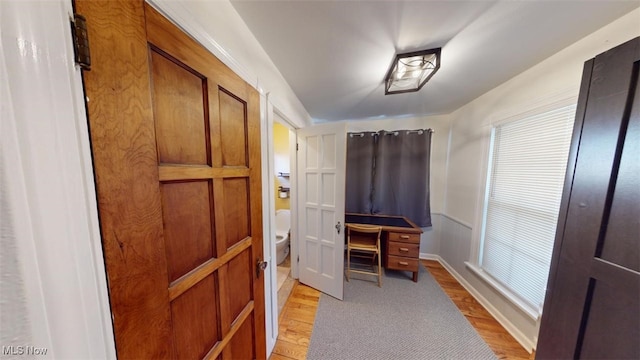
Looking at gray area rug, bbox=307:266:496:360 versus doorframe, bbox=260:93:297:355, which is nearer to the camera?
doorframe, bbox=260:93:297:355

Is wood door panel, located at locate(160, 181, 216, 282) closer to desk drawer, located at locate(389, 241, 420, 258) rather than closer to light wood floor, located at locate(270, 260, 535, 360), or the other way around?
light wood floor, located at locate(270, 260, 535, 360)

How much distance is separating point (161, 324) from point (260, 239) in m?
0.58

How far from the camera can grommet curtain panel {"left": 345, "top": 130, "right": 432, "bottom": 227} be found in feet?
8.84

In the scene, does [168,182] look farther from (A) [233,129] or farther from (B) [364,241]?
(B) [364,241]

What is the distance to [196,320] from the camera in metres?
0.69

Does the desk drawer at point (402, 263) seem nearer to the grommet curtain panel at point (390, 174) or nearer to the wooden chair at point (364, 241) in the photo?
the wooden chair at point (364, 241)

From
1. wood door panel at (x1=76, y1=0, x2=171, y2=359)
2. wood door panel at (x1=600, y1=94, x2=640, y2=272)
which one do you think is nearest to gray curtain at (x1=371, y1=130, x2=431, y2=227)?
wood door panel at (x1=600, y1=94, x2=640, y2=272)

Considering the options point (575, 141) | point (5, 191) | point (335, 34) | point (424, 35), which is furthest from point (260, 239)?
point (424, 35)

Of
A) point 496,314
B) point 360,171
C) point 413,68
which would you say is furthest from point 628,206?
point 360,171

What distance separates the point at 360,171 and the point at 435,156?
114 centimetres

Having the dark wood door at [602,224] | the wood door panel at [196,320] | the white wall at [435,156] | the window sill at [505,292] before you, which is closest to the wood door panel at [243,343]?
the wood door panel at [196,320]

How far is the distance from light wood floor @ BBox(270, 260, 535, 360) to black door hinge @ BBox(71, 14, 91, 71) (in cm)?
191

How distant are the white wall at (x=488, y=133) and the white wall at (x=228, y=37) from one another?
6.74 ft

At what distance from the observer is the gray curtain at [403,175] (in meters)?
2.68
